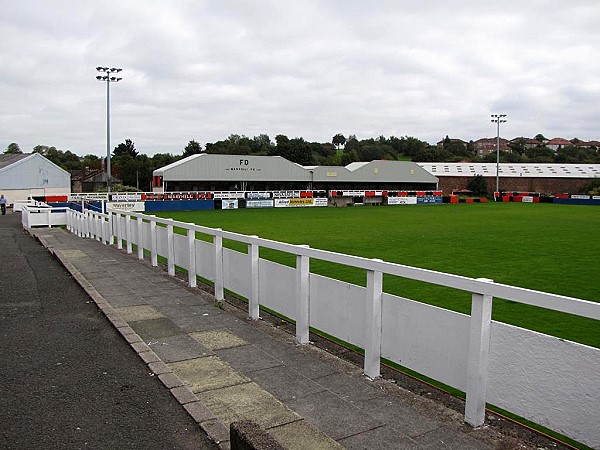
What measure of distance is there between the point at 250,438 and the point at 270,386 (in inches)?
70.9

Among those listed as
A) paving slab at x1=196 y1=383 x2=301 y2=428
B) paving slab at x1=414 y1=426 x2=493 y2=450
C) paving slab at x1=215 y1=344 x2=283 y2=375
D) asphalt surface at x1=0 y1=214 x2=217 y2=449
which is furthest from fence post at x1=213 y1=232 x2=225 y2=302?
paving slab at x1=414 y1=426 x2=493 y2=450

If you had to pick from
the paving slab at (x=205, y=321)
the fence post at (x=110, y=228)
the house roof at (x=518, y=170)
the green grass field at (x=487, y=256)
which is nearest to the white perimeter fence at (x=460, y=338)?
the paving slab at (x=205, y=321)

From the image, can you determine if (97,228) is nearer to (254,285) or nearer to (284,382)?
(254,285)

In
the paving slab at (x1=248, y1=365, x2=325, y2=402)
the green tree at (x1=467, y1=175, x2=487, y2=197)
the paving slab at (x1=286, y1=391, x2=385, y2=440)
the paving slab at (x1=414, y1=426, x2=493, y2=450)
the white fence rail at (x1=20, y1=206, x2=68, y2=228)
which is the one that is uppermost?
the green tree at (x1=467, y1=175, x2=487, y2=197)

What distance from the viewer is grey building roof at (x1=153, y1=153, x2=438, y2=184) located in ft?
189

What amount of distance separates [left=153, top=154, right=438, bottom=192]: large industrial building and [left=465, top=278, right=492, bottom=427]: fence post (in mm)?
54435

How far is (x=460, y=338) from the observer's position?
14.4 ft

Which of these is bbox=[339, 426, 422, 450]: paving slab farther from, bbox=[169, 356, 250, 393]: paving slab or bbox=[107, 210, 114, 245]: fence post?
bbox=[107, 210, 114, 245]: fence post

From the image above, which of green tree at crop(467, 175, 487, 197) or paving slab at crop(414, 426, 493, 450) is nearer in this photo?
paving slab at crop(414, 426, 493, 450)

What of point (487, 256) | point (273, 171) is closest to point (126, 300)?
point (487, 256)

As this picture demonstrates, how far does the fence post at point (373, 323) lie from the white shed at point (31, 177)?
180 feet

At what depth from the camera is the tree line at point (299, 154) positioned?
106 meters

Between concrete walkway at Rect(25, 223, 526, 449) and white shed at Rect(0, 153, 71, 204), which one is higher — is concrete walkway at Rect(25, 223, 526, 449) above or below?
below

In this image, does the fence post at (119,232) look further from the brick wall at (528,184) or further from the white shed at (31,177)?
the brick wall at (528,184)
